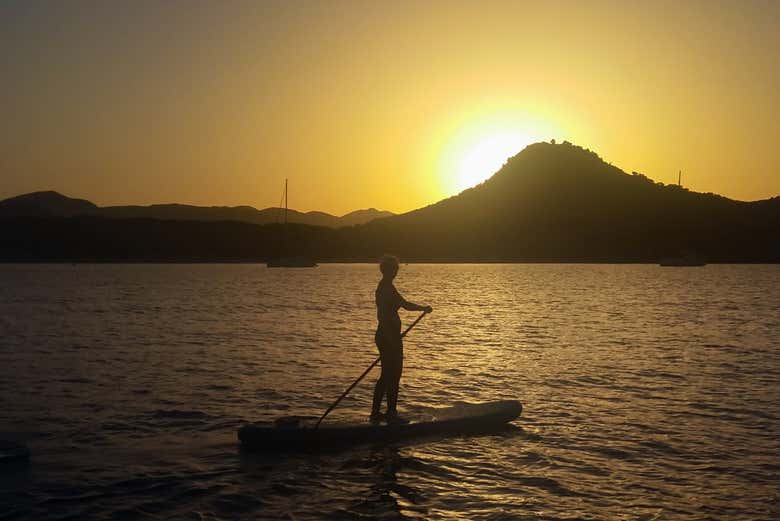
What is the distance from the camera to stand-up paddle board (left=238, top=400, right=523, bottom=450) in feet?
46.6

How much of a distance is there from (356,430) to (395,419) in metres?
0.93

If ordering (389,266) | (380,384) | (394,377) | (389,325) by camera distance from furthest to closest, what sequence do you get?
(380,384)
(394,377)
(389,325)
(389,266)

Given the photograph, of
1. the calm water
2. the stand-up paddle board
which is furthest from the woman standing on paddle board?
the calm water

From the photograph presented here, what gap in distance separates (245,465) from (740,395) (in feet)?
48.3

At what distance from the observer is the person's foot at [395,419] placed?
1494cm

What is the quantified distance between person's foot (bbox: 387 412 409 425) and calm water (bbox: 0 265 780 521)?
0.69 metres

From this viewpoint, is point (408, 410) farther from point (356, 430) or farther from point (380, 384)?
point (356, 430)

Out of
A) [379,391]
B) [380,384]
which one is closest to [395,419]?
[379,391]

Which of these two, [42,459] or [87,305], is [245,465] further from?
[87,305]

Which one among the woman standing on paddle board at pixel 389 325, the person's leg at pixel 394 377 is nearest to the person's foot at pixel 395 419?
the person's leg at pixel 394 377

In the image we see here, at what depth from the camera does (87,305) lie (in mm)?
65250

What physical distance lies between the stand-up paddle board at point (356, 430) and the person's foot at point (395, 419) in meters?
0.11

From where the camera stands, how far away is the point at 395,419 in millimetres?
15070

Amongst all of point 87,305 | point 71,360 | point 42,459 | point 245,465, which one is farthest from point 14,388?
point 87,305
